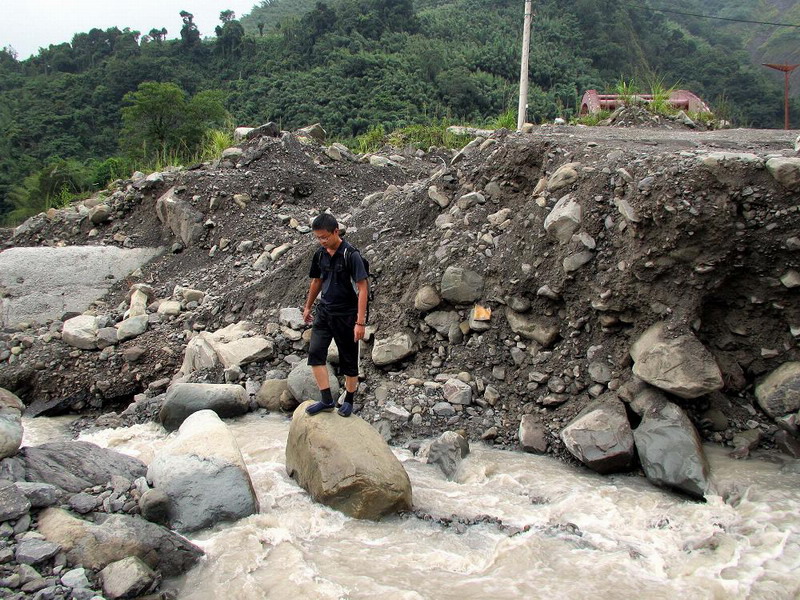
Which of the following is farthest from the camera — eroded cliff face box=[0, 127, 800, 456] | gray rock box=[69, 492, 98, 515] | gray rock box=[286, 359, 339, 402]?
gray rock box=[286, 359, 339, 402]

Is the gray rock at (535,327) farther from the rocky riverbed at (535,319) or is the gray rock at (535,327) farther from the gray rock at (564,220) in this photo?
the gray rock at (564,220)

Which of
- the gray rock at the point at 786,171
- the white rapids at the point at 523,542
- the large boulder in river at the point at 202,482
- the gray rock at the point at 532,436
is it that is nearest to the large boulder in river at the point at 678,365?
the white rapids at the point at 523,542

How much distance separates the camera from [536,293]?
5.51 m

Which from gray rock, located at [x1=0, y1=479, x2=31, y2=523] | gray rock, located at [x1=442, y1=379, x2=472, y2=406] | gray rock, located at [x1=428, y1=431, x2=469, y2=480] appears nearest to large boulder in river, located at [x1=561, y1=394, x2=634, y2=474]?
gray rock, located at [x1=428, y1=431, x2=469, y2=480]

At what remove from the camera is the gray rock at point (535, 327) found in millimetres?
5375

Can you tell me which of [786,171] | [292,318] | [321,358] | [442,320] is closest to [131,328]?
[292,318]

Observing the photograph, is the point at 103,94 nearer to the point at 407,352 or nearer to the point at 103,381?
the point at 103,381

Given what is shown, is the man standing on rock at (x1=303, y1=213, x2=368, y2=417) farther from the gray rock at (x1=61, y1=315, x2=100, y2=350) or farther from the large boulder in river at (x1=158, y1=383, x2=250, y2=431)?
the gray rock at (x1=61, y1=315, x2=100, y2=350)

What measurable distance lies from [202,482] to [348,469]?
955mm

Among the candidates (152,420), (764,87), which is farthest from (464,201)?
(764,87)

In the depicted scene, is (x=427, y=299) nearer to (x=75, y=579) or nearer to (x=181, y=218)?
(x=75, y=579)

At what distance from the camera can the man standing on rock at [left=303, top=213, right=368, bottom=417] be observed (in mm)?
4312

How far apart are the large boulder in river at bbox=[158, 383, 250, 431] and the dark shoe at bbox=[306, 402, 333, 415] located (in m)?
1.49

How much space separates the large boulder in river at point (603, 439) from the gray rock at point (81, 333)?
224 inches
